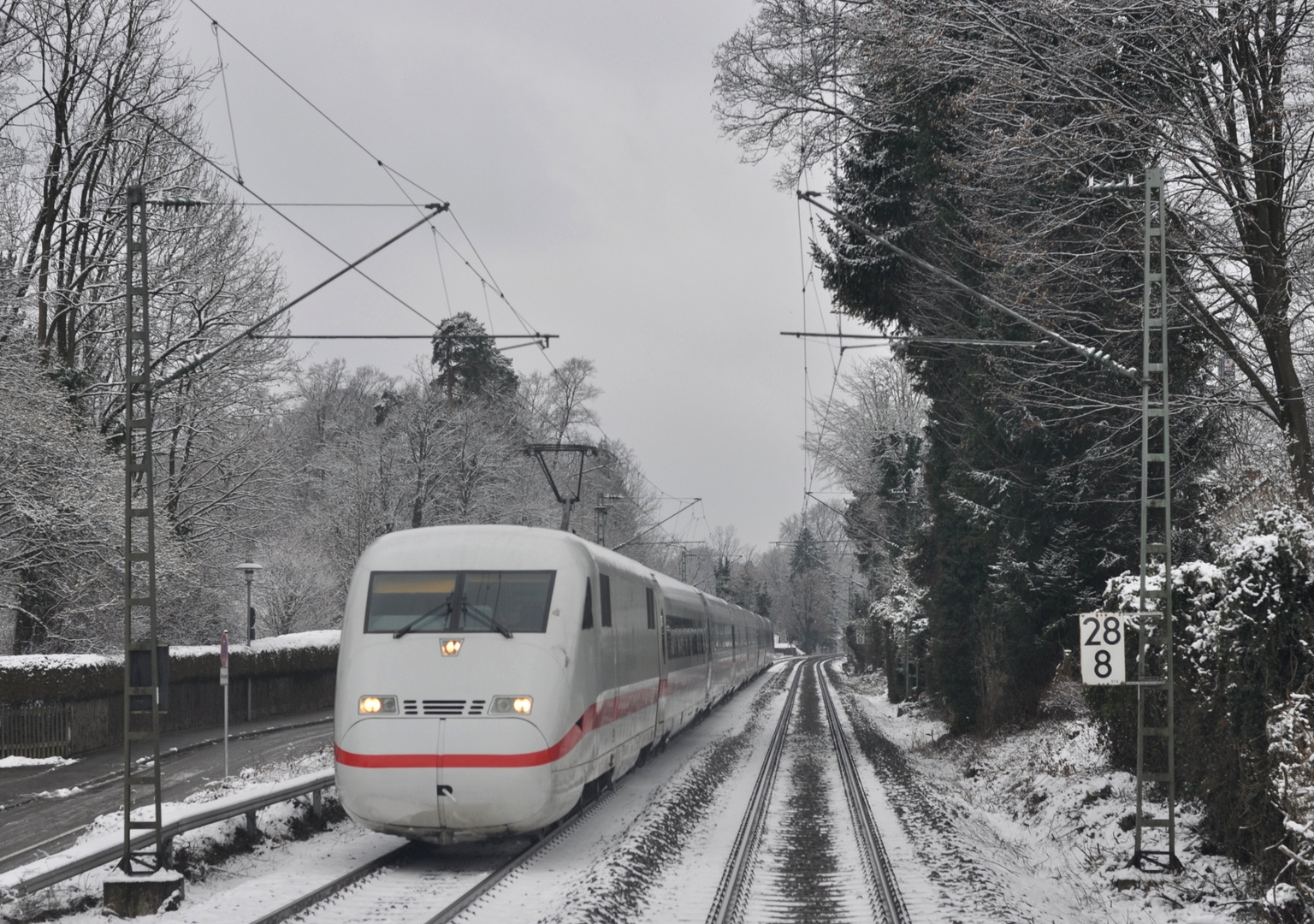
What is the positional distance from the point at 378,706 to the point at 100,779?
1326cm

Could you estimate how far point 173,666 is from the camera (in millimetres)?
29312

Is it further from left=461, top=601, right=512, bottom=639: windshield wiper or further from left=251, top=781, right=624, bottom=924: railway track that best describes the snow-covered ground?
left=461, top=601, right=512, bottom=639: windshield wiper

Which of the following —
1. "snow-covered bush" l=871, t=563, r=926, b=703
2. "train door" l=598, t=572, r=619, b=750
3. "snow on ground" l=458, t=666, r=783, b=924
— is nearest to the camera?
"snow on ground" l=458, t=666, r=783, b=924

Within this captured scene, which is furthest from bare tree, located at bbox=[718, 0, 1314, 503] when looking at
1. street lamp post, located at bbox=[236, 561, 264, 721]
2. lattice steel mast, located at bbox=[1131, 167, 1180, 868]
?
street lamp post, located at bbox=[236, 561, 264, 721]

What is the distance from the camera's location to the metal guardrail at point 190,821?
30.6 feet

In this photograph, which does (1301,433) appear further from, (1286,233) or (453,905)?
(453,905)

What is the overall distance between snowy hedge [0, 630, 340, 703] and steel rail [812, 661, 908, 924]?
1509 centimetres

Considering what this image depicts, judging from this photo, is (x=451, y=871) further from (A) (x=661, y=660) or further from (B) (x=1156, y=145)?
(B) (x=1156, y=145)

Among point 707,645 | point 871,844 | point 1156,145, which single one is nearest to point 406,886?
point 871,844

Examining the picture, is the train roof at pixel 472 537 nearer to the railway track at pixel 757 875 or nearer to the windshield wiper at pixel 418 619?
the windshield wiper at pixel 418 619

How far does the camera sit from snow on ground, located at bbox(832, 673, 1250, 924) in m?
10.4

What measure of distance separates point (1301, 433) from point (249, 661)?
27.6 m

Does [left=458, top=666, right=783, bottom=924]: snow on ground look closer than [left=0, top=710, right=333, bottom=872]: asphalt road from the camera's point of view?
Yes

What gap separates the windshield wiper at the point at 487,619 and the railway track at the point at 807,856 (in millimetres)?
2932
